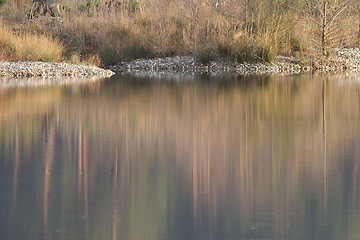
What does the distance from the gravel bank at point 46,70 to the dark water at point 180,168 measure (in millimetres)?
9086

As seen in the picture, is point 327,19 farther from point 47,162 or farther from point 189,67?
point 47,162

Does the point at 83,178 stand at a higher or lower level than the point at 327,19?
lower

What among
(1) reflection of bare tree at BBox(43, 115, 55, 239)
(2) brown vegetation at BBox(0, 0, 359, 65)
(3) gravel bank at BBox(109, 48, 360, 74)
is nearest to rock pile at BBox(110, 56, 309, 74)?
(3) gravel bank at BBox(109, 48, 360, 74)

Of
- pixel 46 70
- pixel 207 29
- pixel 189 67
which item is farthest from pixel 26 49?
pixel 207 29

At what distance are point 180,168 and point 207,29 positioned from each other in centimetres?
2249

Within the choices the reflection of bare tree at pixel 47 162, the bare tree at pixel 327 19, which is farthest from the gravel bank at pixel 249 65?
the reflection of bare tree at pixel 47 162

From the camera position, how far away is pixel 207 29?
111 ft

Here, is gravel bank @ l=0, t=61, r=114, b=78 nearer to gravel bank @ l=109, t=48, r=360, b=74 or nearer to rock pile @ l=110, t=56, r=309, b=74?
rock pile @ l=110, t=56, r=309, b=74

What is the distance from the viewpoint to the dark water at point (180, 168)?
29.1 ft

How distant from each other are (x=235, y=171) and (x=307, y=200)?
1.79 m

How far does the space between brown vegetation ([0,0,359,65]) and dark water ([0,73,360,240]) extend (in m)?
11.8

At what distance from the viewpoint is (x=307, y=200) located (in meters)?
9.85

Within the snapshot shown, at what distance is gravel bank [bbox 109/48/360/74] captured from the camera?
32.2 m

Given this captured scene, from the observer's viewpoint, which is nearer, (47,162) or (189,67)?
(47,162)
